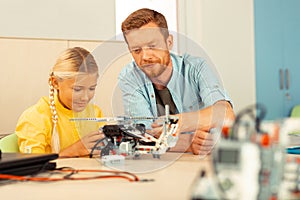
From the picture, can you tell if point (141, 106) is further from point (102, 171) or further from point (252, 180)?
point (252, 180)

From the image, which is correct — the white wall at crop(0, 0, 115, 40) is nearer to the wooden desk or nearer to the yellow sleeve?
the yellow sleeve

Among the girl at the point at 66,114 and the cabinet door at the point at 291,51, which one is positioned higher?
the cabinet door at the point at 291,51

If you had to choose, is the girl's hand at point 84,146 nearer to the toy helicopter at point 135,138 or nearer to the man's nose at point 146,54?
the toy helicopter at point 135,138

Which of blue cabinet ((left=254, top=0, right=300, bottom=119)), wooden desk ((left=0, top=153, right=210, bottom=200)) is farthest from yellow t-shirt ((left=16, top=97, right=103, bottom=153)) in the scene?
blue cabinet ((left=254, top=0, right=300, bottom=119))

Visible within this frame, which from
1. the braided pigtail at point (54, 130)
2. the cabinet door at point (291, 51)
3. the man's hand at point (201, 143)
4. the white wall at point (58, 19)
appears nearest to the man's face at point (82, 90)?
the braided pigtail at point (54, 130)

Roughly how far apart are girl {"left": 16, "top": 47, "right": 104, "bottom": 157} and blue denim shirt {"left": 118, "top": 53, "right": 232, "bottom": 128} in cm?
11

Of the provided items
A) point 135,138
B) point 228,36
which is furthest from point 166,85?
point 228,36

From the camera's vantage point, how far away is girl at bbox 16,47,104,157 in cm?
142

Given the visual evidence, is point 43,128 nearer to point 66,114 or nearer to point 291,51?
point 66,114

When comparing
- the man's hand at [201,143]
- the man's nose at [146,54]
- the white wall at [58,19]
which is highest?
the white wall at [58,19]

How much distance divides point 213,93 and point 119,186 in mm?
716

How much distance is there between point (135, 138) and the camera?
4.18 feet

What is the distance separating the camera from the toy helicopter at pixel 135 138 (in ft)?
4.12

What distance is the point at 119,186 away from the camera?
90 centimetres
